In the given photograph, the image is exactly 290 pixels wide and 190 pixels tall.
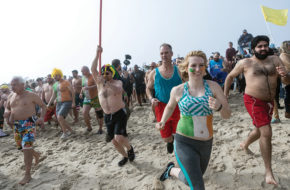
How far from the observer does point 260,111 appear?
9.73 feet

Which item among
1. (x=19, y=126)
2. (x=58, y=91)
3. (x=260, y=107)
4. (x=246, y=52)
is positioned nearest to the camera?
(x=260, y=107)

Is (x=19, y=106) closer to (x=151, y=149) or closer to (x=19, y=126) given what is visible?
(x=19, y=126)

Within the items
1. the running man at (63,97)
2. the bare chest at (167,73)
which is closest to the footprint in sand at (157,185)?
the bare chest at (167,73)

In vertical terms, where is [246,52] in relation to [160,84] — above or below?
above

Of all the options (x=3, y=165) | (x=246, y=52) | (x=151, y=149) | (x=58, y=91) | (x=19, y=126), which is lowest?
(x=3, y=165)

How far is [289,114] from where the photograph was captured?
156 inches

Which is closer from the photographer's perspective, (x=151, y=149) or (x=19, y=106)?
(x=19, y=106)

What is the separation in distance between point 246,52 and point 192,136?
10650 millimetres

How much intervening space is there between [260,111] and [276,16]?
656 centimetres

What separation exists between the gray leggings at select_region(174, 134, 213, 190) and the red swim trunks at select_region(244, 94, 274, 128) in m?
1.13

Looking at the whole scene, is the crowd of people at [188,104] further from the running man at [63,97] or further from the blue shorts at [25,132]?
the running man at [63,97]

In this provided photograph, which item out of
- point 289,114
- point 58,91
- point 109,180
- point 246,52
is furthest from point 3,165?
point 246,52

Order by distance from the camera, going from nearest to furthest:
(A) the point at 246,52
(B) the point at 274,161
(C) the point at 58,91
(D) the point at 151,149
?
(B) the point at 274,161
(D) the point at 151,149
(C) the point at 58,91
(A) the point at 246,52

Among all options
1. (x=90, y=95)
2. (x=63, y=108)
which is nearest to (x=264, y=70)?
(x=90, y=95)
